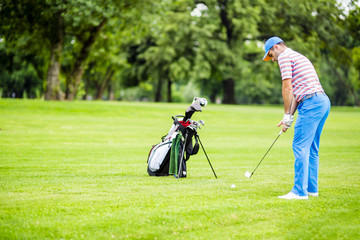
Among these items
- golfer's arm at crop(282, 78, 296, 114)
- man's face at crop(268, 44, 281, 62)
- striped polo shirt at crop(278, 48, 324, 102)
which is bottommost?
golfer's arm at crop(282, 78, 296, 114)

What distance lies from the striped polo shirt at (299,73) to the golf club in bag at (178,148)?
196 centimetres

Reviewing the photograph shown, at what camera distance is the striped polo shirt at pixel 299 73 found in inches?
238

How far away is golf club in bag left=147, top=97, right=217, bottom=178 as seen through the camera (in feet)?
25.2

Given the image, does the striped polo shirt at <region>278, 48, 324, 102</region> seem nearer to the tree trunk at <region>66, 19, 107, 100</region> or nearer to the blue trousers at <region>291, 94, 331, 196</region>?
the blue trousers at <region>291, 94, 331, 196</region>

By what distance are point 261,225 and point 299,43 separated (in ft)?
126

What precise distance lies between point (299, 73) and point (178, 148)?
2554 millimetres

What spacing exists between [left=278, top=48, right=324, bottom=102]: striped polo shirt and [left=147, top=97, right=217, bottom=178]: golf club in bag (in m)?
1.96

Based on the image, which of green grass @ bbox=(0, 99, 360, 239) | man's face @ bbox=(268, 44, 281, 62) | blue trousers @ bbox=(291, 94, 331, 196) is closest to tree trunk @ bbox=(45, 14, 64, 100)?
green grass @ bbox=(0, 99, 360, 239)

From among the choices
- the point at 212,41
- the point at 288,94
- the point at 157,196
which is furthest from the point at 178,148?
the point at 212,41

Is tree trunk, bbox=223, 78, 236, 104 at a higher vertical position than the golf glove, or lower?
higher

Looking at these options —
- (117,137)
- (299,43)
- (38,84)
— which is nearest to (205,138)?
(117,137)

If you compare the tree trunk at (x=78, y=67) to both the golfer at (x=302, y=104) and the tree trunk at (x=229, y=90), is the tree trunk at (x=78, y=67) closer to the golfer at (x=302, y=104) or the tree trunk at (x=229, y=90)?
the tree trunk at (x=229, y=90)

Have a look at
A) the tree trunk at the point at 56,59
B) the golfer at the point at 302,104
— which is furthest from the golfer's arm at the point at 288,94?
the tree trunk at the point at 56,59

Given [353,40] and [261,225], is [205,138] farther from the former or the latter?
[353,40]
